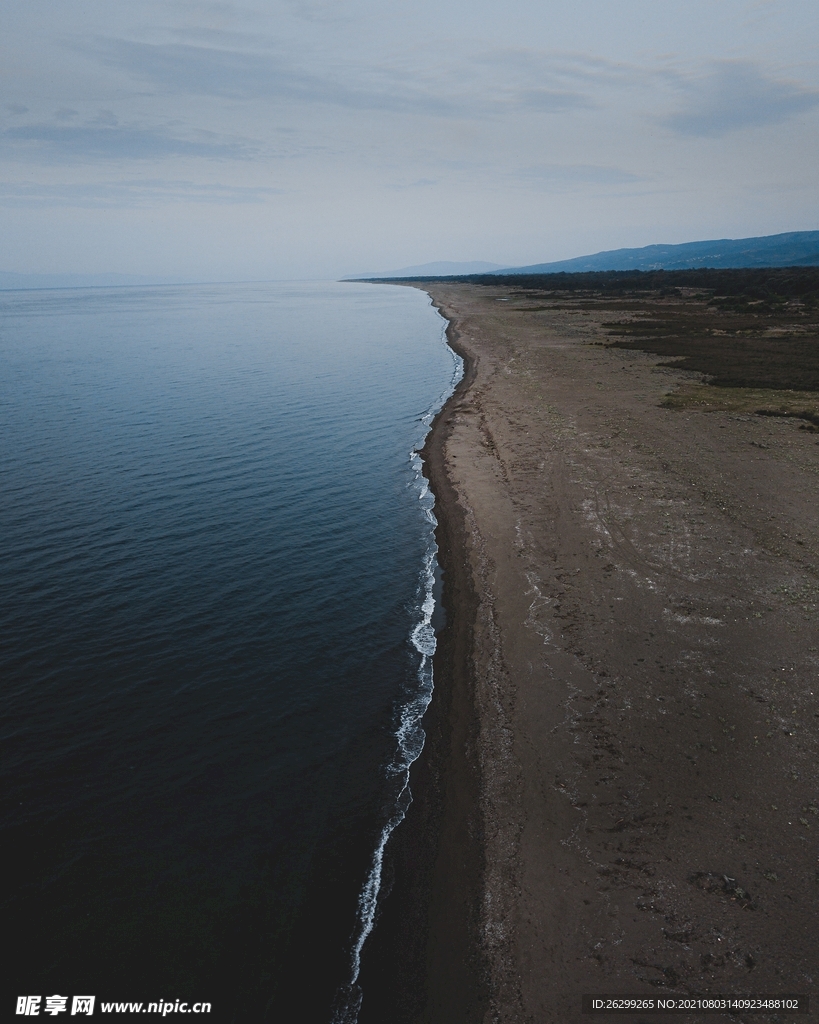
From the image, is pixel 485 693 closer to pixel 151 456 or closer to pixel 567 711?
pixel 567 711

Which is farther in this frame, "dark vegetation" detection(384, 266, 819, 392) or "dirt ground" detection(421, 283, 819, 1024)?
"dark vegetation" detection(384, 266, 819, 392)

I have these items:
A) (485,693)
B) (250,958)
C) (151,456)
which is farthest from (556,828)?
(151,456)

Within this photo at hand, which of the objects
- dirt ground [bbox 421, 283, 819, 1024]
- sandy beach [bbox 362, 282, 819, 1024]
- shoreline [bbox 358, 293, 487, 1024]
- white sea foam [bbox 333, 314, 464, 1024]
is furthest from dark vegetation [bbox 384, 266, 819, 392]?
shoreline [bbox 358, 293, 487, 1024]

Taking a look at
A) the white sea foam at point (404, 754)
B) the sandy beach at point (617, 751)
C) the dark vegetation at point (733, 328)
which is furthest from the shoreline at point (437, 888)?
the dark vegetation at point (733, 328)

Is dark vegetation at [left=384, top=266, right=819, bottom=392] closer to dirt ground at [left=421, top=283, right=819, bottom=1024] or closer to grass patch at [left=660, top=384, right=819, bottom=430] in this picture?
grass patch at [left=660, top=384, right=819, bottom=430]

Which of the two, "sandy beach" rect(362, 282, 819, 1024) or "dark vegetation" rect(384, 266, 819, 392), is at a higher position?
"dark vegetation" rect(384, 266, 819, 392)

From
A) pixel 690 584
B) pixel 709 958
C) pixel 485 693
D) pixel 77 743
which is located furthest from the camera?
pixel 690 584
